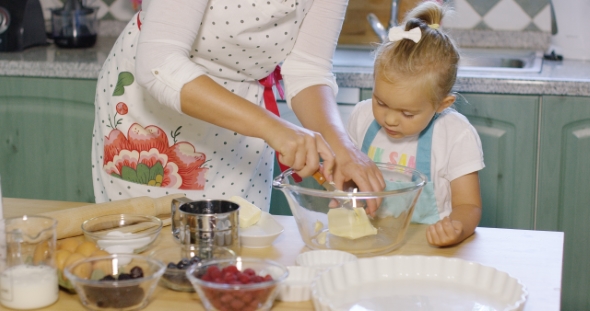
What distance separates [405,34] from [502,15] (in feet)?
4.27

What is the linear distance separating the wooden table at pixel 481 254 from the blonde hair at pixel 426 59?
34 centimetres

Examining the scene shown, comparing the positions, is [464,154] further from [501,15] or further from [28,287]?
[501,15]

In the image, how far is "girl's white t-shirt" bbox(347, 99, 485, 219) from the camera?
1.48m

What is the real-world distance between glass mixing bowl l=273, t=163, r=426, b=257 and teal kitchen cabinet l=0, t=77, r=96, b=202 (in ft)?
4.38

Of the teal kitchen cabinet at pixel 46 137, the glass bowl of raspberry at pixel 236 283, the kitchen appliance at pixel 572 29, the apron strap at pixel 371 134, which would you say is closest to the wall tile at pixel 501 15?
the kitchen appliance at pixel 572 29

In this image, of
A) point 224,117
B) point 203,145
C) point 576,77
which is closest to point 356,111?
point 203,145

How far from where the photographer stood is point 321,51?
150 cm

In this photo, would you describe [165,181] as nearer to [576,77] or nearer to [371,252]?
[371,252]

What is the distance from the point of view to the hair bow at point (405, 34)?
141cm

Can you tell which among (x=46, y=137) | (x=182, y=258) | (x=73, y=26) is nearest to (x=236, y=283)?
(x=182, y=258)

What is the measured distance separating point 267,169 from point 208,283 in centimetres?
83

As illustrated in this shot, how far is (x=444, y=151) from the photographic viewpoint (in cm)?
153

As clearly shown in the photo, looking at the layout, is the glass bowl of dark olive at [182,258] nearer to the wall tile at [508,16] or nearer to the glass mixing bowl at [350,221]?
the glass mixing bowl at [350,221]

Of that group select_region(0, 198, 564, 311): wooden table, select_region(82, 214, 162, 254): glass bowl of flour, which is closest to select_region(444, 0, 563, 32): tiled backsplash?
select_region(0, 198, 564, 311): wooden table
